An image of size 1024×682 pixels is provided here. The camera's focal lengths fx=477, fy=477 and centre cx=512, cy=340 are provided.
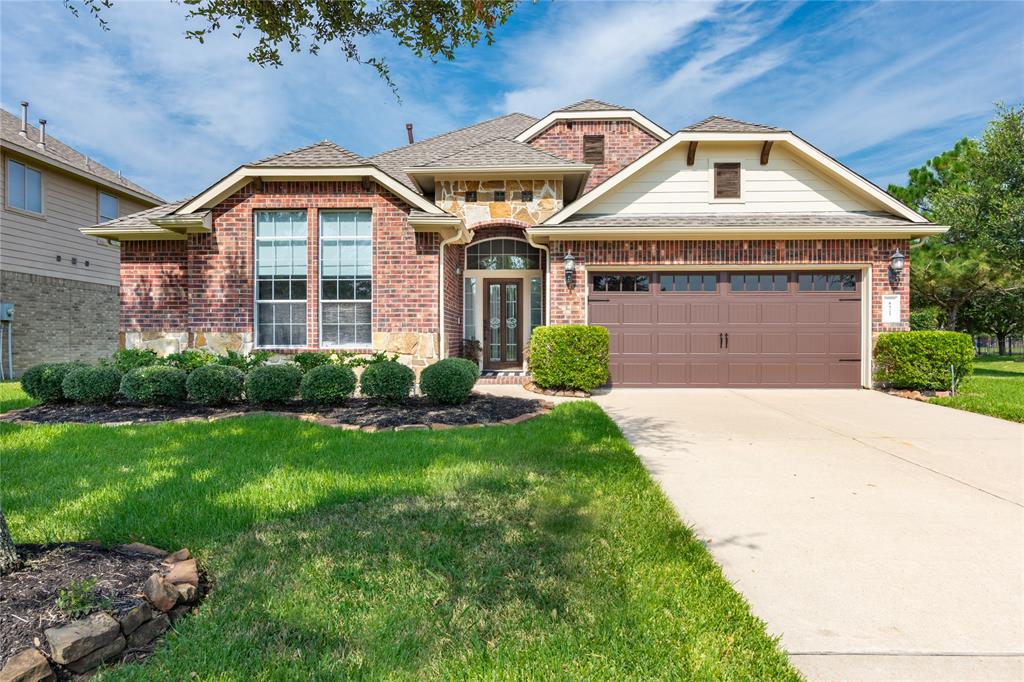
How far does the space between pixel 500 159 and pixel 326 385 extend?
5.96m

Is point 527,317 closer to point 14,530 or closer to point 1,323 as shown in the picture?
point 14,530

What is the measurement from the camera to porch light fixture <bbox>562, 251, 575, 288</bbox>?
9.59 metres

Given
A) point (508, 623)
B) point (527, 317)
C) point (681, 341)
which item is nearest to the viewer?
point (508, 623)

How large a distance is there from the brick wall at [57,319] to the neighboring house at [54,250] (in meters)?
0.02

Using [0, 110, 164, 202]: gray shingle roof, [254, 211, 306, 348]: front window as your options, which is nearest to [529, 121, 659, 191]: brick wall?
[254, 211, 306, 348]: front window

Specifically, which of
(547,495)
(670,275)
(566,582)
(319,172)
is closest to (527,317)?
(670,275)

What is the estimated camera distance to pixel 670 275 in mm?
9820

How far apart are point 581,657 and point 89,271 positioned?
19.1 m

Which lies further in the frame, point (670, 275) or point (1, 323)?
point (1, 323)

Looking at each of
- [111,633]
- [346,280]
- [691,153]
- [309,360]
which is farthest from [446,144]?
[111,633]

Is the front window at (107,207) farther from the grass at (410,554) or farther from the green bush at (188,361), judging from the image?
the grass at (410,554)

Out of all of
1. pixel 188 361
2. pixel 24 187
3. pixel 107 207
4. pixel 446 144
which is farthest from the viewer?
pixel 107 207

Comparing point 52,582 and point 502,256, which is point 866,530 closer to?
point 52,582

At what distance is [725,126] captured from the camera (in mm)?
10117
